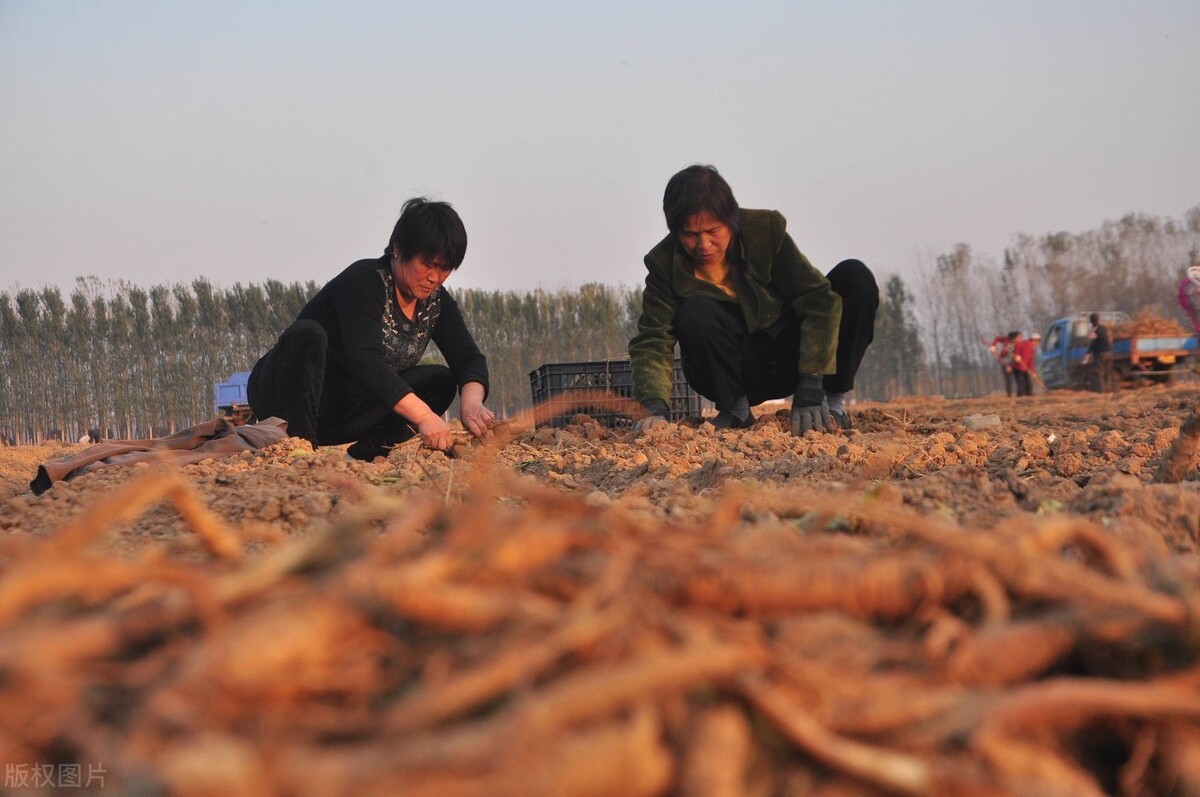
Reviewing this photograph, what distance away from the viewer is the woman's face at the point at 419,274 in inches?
173

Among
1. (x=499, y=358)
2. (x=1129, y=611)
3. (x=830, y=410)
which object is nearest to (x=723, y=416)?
(x=830, y=410)

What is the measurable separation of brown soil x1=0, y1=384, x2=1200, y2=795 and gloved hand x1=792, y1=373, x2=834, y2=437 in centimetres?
361

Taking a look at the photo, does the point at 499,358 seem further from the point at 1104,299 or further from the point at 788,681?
the point at 788,681

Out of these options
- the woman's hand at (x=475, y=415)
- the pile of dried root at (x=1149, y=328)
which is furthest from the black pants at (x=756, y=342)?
the pile of dried root at (x=1149, y=328)

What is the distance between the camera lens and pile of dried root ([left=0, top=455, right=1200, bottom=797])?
0.66 meters

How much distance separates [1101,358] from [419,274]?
13649mm

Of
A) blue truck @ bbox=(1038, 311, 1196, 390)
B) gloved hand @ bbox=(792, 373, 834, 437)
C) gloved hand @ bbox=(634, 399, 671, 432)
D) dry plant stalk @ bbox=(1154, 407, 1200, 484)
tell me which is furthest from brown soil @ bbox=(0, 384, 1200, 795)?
blue truck @ bbox=(1038, 311, 1196, 390)

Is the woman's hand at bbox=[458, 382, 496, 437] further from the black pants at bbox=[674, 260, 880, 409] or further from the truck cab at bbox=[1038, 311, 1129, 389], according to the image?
the truck cab at bbox=[1038, 311, 1129, 389]

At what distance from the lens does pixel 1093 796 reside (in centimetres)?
79

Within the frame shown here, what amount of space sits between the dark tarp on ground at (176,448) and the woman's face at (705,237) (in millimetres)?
2117

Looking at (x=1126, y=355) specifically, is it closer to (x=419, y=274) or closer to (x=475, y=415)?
(x=475, y=415)

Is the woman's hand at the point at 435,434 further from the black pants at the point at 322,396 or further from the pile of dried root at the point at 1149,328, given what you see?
the pile of dried root at the point at 1149,328

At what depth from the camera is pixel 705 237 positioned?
4.69 metres

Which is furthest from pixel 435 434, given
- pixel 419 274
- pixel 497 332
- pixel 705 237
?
pixel 497 332
